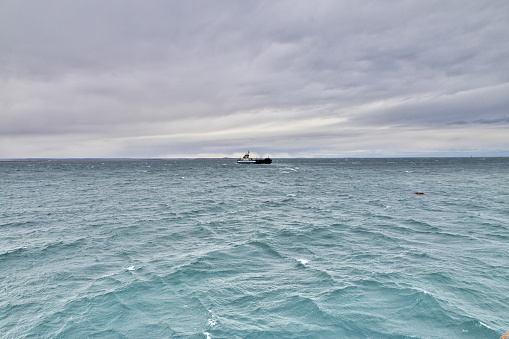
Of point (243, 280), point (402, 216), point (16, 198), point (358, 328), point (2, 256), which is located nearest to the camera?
point (358, 328)

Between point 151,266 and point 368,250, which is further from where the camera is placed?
point 368,250

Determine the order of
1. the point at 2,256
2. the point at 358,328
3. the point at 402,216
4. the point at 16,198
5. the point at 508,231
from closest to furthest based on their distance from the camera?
the point at 358,328, the point at 2,256, the point at 508,231, the point at 402,216, the point at 16,198

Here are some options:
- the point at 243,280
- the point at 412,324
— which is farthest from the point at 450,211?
the point at 243,280

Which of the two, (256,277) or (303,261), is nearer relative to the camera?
(256,277)

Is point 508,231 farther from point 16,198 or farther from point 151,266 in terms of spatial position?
point 16,198

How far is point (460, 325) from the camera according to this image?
38.3ft

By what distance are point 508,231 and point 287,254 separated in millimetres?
21103

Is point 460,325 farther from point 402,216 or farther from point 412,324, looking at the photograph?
point 402,216

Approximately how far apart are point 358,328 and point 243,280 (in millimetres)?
6475

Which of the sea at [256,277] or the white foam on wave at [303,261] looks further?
the white foam on wave at [303,261]

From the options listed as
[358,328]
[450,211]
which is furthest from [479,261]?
[450,211]

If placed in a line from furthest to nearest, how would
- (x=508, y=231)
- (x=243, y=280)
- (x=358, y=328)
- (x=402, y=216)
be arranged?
(x=402, y=216), (x=508, y=231), (x=243, y=280), (x=358, y=328)

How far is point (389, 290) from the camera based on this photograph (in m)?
14.4

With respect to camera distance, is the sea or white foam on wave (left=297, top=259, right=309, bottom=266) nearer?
the sea
